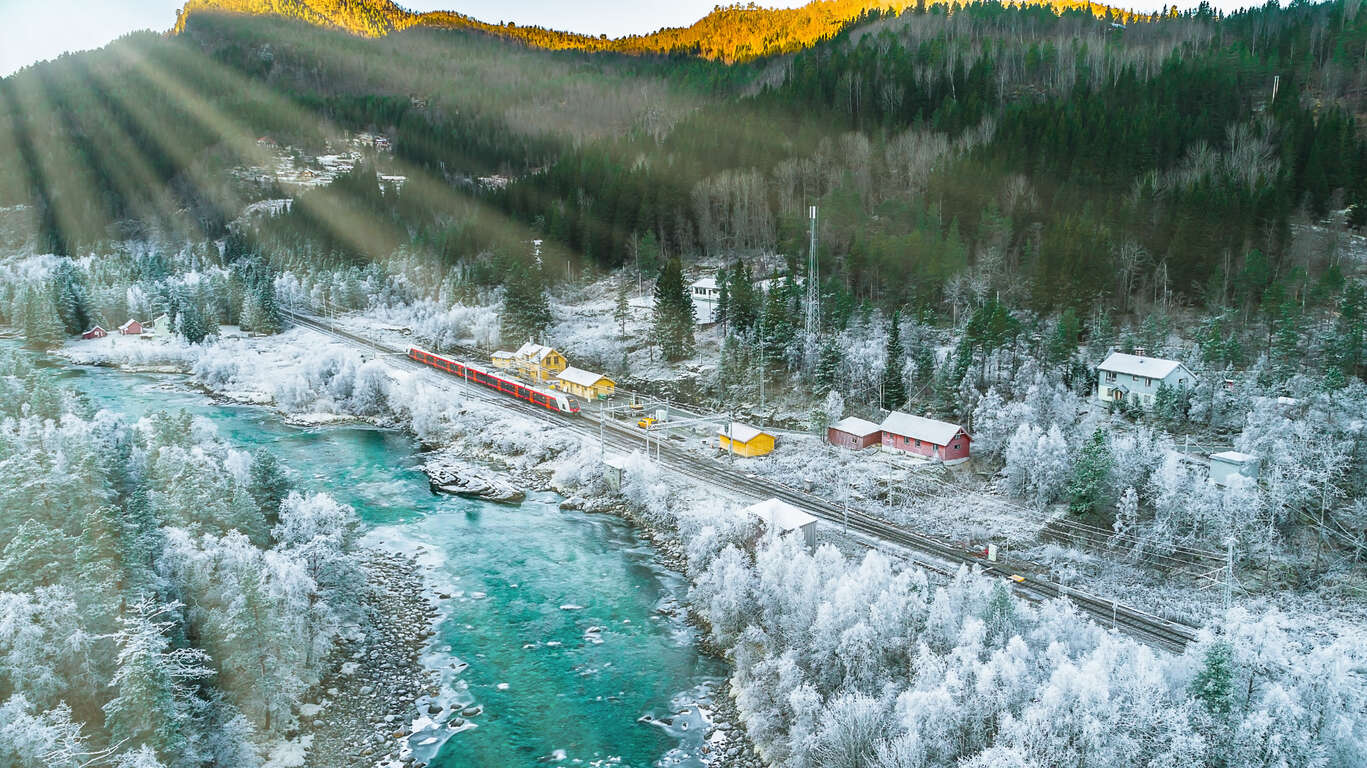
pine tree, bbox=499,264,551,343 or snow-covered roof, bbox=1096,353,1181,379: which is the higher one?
snow-covered roof, bbox=1096,353,1181,379

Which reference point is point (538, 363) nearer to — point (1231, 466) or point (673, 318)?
point (673, 318)

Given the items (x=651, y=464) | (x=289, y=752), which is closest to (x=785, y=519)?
(x=651, y=464)

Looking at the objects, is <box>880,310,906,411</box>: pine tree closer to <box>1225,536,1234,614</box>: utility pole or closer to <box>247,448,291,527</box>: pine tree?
<box>1225,536,1234,614</box>: utility pole

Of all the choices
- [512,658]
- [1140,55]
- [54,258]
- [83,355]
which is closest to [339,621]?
[512,658]

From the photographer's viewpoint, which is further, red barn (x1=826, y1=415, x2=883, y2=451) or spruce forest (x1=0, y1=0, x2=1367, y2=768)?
red barn (x1=826, y1=415, x2=883, y2=451)

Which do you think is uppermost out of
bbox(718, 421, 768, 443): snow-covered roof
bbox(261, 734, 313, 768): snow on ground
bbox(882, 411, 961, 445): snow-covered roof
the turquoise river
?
bbox(882, 411, 961, 445): snow-covered roof

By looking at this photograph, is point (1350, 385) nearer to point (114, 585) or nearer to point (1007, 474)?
point (1007, 474)

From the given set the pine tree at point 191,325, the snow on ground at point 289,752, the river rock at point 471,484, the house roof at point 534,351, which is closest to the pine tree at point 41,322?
the pine tree at point 191,325

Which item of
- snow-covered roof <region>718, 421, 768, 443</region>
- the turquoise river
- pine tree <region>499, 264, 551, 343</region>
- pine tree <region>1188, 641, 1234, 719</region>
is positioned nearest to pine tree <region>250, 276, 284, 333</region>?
pine tree <region>499, 264, 551, 343</region>
